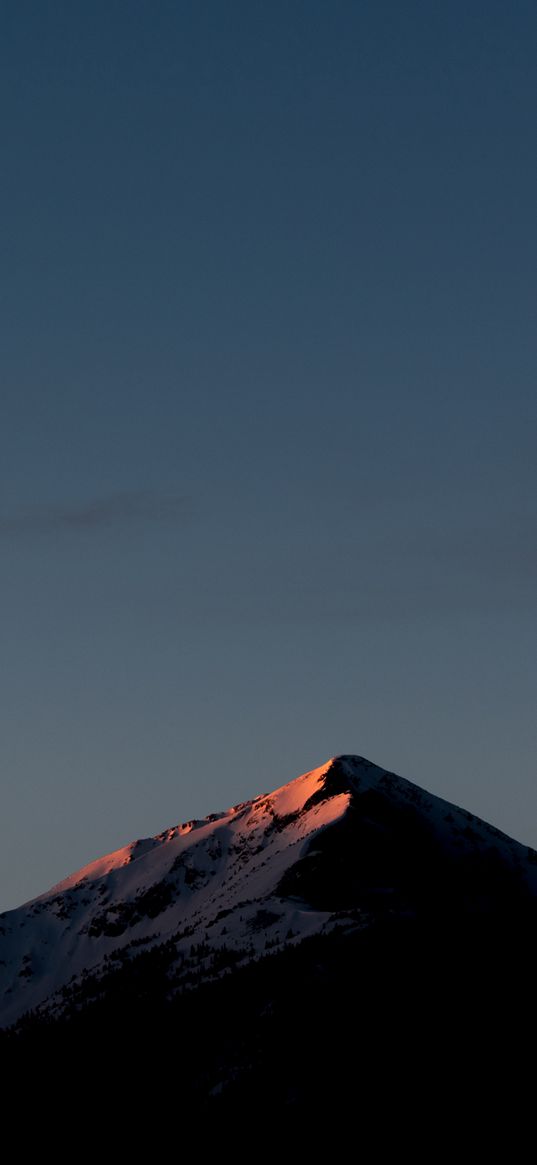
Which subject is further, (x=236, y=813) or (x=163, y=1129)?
(x=236, y=813)

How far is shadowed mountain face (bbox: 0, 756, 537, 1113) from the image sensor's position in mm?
47188

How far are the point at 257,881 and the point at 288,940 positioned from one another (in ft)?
77.1

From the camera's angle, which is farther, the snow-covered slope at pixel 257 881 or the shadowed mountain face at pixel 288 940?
the snow-covered slope at pixel 257 881

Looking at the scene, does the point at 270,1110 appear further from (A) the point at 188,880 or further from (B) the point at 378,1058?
(A) the point at 188,880

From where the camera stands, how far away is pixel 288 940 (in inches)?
2446

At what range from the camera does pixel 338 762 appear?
103 meters

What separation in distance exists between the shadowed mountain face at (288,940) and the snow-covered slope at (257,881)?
190 mm

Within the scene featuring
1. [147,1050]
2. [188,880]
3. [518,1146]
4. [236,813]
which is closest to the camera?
[518,1146]

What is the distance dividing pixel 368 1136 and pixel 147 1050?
1352 cm

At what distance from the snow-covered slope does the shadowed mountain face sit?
0.62 ft

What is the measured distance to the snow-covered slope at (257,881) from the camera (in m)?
70.5

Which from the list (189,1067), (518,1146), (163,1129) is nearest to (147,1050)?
(189,1067)

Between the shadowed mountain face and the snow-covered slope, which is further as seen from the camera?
the snow-covered slope

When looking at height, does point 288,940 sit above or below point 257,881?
below
